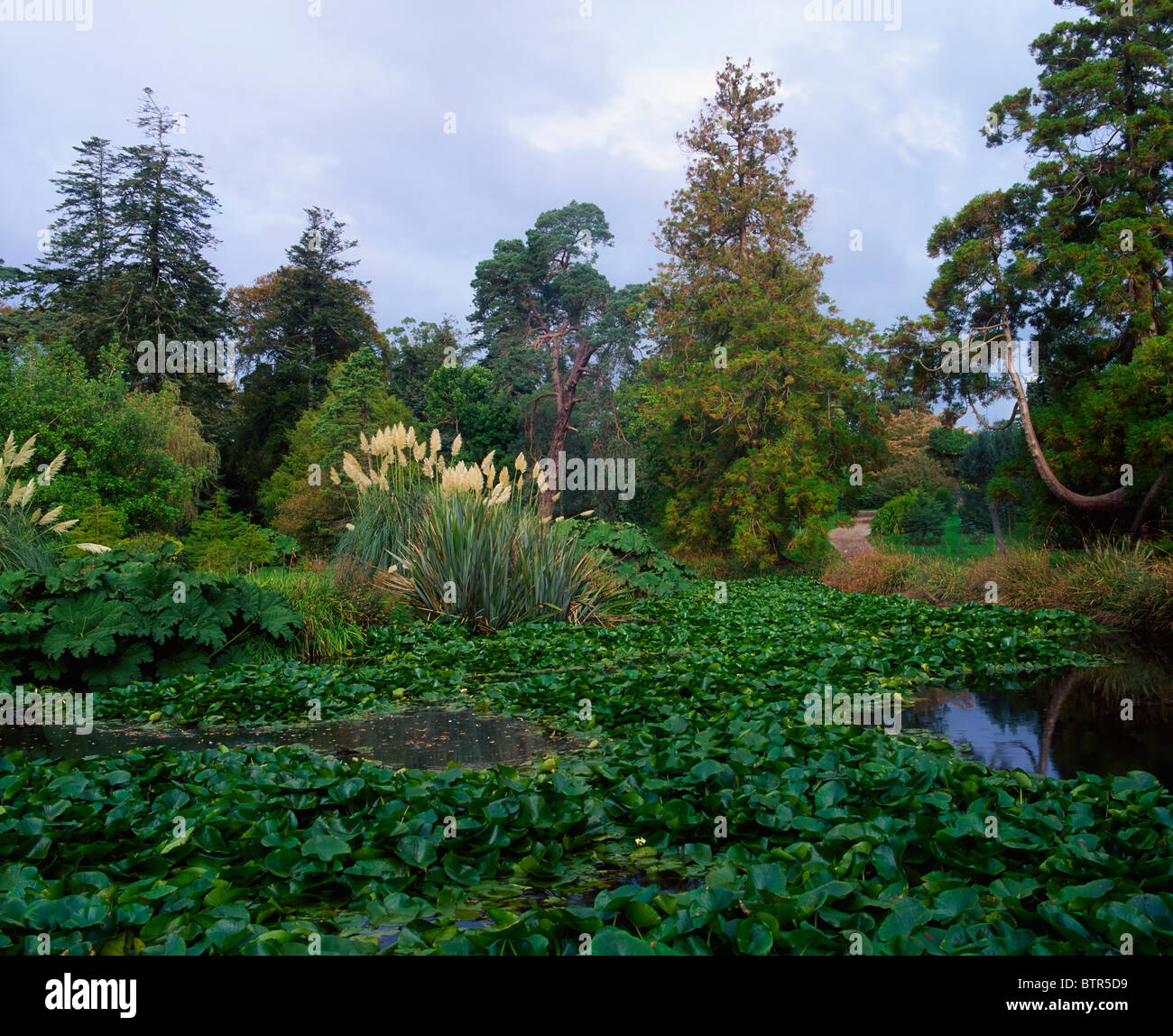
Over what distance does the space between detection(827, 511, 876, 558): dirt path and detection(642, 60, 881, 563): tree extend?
2.44 meters

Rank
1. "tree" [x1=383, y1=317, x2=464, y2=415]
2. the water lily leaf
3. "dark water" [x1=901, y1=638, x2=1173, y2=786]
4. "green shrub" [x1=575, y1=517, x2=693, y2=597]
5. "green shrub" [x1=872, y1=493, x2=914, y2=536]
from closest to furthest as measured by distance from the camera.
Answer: the water lily leaf → "dark water" [x1=901, y1=638, x2=1173, y2=786] → "green shrub" [x1=575, y1=517, x2=693, y2=597] → "green shrub" [x1=872, y1=493, x2=914, y2=536] → "tree" [x1=383, y1=317, x2=464, y2=415]

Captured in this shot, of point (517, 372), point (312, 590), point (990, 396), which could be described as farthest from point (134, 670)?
point (517, 372)

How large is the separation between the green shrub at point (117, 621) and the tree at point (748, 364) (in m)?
10.3

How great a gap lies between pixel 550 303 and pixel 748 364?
1485 cm

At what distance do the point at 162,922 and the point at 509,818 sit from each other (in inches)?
41.0

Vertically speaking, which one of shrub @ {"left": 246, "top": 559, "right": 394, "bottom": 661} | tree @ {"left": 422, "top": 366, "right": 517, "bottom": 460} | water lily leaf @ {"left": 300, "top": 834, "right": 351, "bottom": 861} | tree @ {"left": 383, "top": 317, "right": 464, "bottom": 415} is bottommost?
water lily leaf @ {"left": 300, "top": 834, "right": 351, "bottom": 861}

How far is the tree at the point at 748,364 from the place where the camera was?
1500cm

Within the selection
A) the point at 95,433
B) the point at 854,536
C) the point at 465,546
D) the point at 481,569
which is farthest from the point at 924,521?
the point at 95,433

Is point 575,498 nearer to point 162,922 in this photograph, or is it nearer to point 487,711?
point 487,711

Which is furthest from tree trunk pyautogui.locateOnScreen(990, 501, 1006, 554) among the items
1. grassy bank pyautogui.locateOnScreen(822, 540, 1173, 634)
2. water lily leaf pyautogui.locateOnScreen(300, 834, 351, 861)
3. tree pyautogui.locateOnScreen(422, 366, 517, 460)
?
tree pyautogui.locateOnScreen(422, 366, 517, 460)

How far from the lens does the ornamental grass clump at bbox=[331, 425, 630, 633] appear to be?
24.3 ft

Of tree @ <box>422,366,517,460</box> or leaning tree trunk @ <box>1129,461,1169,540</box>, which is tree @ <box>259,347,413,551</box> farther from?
leaning tree trunk @ <box>1129,461,1169,540</box>

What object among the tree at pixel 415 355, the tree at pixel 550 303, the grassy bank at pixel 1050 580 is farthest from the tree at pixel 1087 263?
the tree at pixel 415 355

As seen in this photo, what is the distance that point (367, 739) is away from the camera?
13.7 feet
